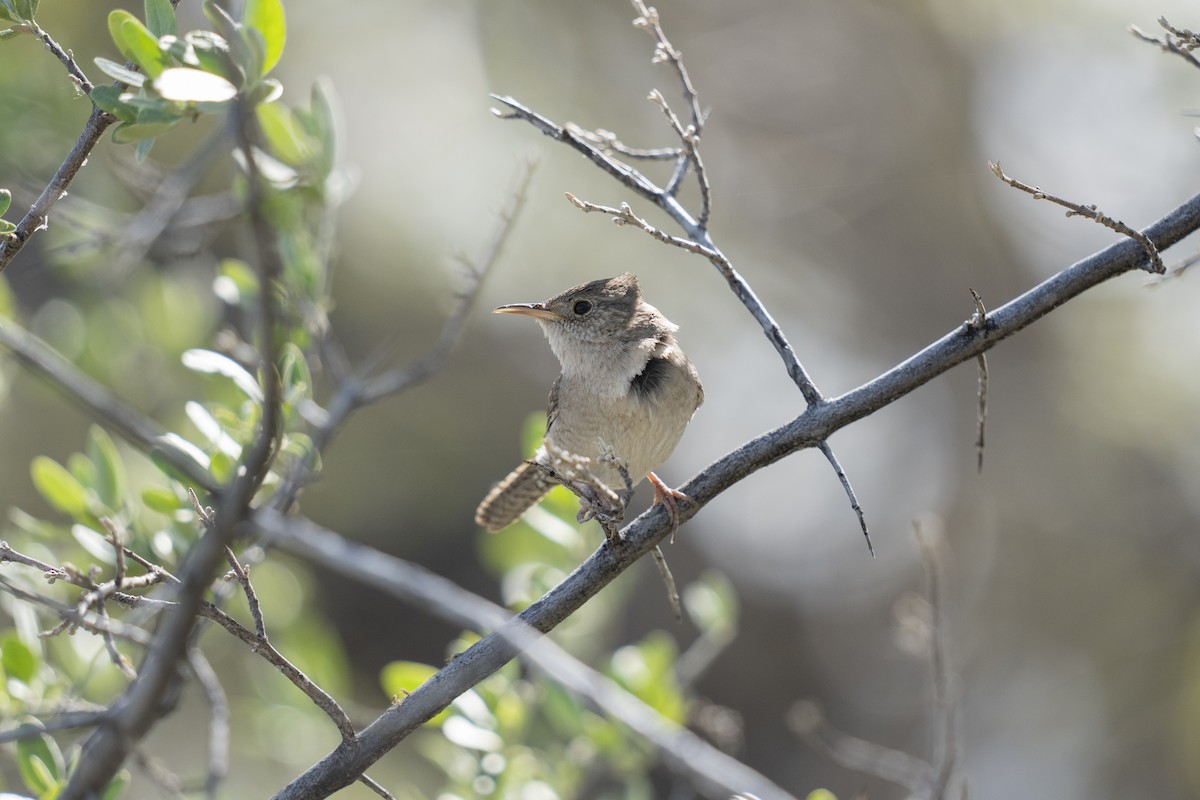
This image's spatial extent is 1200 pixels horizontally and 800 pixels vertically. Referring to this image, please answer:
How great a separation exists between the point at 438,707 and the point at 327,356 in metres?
1.44

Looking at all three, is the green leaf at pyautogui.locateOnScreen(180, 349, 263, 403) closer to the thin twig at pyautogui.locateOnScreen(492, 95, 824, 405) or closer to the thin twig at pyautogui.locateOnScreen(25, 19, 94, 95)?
the thin twig at pyautogui.locateOnScreen(25, 19, 94, 95)

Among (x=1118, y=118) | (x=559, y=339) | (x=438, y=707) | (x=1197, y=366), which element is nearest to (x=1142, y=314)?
(x=1197, y=366)

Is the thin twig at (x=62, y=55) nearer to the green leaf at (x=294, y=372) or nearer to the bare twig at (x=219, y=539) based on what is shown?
the green leaf at (x=294, y=372)

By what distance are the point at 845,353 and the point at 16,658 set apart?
775 centimetres

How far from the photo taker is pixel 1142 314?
7117 mm

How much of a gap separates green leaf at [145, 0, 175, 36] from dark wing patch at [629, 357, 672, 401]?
1772mm

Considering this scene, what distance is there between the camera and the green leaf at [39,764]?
2174 millimetres

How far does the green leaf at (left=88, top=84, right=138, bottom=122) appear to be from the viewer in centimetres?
185

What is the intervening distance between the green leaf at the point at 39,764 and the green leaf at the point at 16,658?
0.48 m

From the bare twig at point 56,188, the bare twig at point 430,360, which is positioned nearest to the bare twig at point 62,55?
the bare twig at point 56,188

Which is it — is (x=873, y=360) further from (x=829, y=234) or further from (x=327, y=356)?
(x=327, y=356)

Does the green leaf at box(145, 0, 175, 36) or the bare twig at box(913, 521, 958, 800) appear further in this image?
the bare twig at box(913, 521, 958, 800)

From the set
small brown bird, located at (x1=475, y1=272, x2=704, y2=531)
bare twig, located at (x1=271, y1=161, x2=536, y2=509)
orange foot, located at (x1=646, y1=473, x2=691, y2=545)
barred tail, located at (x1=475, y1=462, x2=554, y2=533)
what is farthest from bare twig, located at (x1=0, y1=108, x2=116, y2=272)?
barred tail, located at (x1=475, y1=462, x2=554, y2=533)

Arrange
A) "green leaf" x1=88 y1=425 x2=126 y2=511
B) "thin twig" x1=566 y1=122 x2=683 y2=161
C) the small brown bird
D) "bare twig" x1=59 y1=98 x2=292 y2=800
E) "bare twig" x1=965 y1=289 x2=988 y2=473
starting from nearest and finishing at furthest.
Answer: "bare twig" x1=59 y1=98 x2=292 y2=800 < "bare twig" x1=965 y1=289 x2=988 y2=473 < "thin twig" x1=566 y1=122 x2=683 y2=161 < "green leaf" x1=88 y1=425 x2=126 y2=511 < the small brown bird
